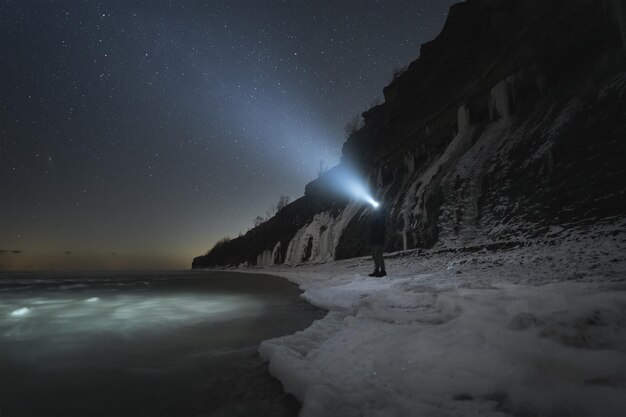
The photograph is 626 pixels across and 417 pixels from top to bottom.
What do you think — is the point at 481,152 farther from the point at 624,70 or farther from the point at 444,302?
the point at 444,302

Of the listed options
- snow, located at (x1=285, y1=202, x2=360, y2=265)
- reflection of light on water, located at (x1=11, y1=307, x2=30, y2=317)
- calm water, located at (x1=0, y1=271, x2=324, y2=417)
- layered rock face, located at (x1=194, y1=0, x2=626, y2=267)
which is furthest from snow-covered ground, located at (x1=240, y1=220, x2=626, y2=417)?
snow, located at (x1=285, y1=202, x2=360, y2=265)

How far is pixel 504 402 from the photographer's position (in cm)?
A: 152

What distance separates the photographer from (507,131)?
10406 millimetres

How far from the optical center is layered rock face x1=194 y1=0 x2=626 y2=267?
6863 mm

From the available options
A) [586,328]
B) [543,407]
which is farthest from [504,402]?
[586,328]

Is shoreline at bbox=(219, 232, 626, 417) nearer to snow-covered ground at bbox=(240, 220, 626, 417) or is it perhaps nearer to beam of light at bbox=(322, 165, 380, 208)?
snow-covered ground at bbox=(240, 220, 626, 417)

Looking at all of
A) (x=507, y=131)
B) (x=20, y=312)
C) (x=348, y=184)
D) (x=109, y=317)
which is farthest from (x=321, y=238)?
(x=109, y=317)

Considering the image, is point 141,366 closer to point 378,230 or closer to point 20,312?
point 20,312

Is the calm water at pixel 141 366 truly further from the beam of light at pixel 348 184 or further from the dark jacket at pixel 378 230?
the beam of light at pixel 348 184

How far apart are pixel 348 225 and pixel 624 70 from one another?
1500cm

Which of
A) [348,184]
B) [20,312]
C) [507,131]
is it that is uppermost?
[348,184]

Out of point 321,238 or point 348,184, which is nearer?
point 321,238

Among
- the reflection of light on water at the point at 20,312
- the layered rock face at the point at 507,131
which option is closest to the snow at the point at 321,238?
the layered rock face at the point at 507,131

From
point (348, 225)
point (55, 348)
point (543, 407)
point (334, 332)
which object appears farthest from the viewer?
point (348, 225)
